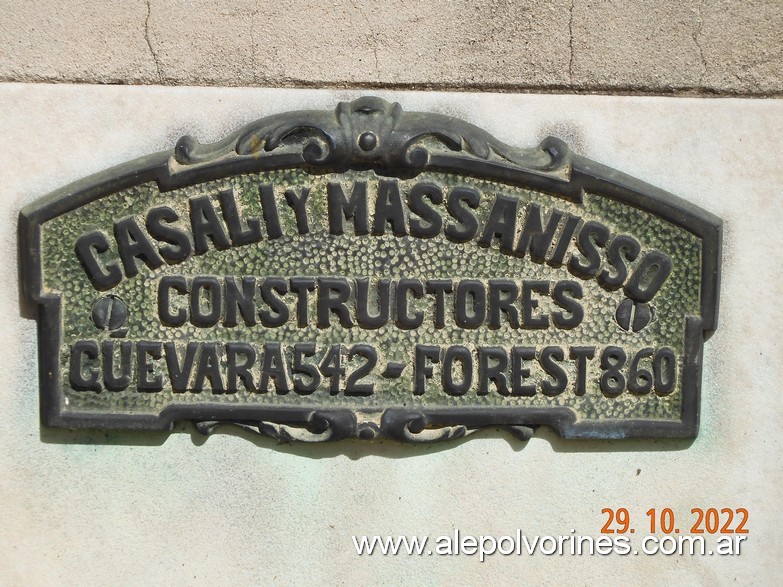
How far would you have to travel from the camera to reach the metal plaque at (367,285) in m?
2.23

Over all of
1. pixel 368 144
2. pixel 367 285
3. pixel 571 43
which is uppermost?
pixel 571 43

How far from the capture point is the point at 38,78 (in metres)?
2.27

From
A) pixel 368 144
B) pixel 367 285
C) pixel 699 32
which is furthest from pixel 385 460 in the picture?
pixel 699 32

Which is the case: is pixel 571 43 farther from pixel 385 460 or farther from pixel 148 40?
pixel 385 460

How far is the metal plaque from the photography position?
2.23 meters

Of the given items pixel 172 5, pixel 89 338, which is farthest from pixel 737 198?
pixel 89 338

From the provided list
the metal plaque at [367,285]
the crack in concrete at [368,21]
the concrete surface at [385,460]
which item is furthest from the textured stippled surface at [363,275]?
the crack in concrete at [368,21]

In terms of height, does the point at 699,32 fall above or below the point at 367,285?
above

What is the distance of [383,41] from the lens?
2273 millimetres

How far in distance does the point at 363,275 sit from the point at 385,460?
1.90 ft

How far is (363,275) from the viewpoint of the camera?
2.27 metres

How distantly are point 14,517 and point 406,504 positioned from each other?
120 centimetres

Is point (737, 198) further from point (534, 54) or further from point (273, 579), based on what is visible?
point (273, 579)

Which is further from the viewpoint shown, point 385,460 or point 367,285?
point 385,460
